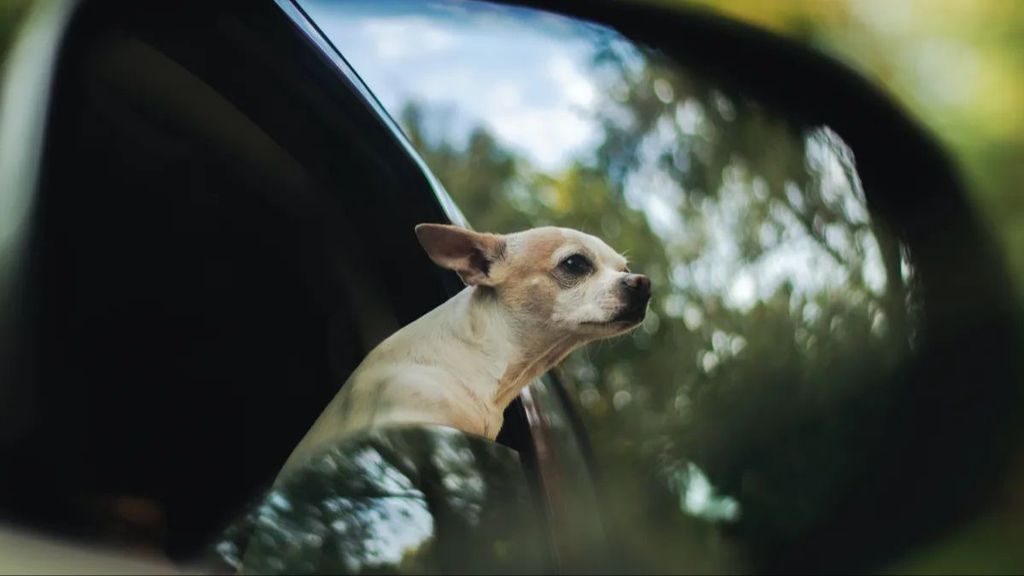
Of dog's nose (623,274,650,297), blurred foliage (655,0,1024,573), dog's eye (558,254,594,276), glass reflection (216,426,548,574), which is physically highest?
blurred foliage (655,0,1024,573)

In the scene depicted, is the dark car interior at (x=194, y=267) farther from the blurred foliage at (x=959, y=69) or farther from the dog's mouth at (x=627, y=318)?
the blurred foliage at (x=959, y=69)

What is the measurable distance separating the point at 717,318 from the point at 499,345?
1.03 ft

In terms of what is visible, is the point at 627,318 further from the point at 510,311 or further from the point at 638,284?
the point at 510,311

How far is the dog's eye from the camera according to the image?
3.73 feet

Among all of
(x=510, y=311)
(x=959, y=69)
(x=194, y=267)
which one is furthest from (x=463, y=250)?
(x=959, y=69)

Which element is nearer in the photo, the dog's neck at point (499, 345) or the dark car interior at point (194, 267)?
the dark car interior at point (194, 267)

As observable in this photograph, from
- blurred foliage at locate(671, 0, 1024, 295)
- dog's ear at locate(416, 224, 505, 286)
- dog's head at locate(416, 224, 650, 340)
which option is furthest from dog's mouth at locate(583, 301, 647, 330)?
blurred foliage at locate(671, 0, 1024, 295)

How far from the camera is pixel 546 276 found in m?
1.14

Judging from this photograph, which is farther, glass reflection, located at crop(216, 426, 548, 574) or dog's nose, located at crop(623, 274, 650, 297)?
dog's nose, located at crop(623, 274, 650, 297)

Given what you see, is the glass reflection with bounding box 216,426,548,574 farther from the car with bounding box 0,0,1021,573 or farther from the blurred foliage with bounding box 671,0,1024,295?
the blurred foliage with bounding box 671,0,1024,295

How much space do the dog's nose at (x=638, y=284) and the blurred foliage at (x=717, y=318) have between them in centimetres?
2

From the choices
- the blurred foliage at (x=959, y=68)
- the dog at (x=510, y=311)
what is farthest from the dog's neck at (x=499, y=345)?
the blurred foliage at (x=959, y=68)

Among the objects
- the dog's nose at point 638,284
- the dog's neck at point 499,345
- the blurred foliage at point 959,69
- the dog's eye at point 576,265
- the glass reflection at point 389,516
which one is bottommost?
the glass reflection at point 389,516

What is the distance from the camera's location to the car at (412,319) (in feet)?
3.36
